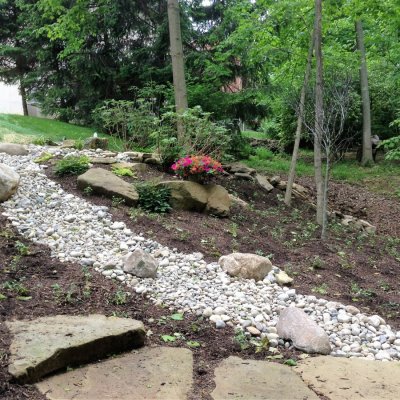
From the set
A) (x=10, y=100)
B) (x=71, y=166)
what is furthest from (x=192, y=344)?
(x=10, y=100)

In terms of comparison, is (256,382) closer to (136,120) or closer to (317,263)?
(317,263)

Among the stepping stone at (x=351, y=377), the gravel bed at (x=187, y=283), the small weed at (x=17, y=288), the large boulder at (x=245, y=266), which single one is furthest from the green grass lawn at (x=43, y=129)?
the stepping stone at (x=351, y=377)

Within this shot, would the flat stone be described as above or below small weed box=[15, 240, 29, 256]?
above

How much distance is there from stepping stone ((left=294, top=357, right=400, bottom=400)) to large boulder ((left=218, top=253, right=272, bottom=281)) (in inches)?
49.7

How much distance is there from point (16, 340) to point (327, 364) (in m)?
1.90

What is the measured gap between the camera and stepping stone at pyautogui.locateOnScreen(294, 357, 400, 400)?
244cm

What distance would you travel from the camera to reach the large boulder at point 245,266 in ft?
13.3

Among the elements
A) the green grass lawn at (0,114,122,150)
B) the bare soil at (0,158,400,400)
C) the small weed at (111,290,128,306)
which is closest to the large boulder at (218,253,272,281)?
the bare soil at (0,158,400,400)

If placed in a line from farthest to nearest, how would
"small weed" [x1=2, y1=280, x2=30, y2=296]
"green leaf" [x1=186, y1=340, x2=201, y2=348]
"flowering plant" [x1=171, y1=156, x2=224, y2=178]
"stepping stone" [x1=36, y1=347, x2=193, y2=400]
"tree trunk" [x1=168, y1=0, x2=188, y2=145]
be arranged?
1. "tree trunk" [x1=168, y1=0, x2=188, y2=145]
2. "flowering plant" [x1=171, y1=156, x2=224, y2=178]
3. "small weed" [x1=2, y1=280, x2=30, y2=296]
4. "green leaf" [x1=186, y1=340, x2=201, y2=348]
5. "stepping stone" [x1=36, y1=347, x2=193, y2=400]

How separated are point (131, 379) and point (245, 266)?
1.90 meters

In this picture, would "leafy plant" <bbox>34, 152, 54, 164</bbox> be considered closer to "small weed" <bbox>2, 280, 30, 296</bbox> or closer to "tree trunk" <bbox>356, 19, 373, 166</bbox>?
"small weed" <bbox>2, 280, 30, 296</bbox>

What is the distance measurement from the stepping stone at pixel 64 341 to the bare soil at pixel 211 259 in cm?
8

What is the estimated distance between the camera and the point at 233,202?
650 cm

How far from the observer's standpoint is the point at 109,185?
5.27m
